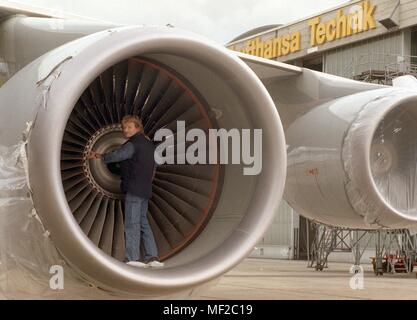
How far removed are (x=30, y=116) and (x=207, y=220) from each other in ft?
4.23

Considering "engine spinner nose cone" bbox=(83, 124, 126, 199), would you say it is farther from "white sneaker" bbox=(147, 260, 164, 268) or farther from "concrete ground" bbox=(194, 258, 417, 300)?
"concrete ground" bbox=(194, 258, 417, 300)

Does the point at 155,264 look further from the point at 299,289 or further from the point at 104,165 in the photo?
the point at 299,289

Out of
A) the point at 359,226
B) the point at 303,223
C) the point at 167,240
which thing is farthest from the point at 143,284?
the point at 303,223

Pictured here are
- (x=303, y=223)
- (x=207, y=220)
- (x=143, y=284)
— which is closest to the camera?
(x=143, y=284)

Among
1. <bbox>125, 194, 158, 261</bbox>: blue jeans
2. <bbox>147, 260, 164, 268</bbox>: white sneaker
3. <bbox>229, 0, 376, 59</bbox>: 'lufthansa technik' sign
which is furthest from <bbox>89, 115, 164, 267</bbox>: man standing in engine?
<bbox>229, 0, 376, 59</bbox>: 'lufthansa technik' sign

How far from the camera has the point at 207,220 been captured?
4.19 meters

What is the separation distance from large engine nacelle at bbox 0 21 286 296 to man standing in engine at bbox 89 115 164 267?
→ 136 mm

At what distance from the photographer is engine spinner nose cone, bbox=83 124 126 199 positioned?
4.21 meters

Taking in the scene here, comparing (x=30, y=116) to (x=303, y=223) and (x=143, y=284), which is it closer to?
(x=143, y=284)

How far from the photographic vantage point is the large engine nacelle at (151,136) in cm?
334

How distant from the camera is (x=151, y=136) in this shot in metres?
4.57

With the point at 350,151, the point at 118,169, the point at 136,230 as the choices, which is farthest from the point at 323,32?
the point at 136,230

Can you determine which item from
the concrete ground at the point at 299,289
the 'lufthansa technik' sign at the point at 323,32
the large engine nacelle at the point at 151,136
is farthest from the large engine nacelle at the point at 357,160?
the 'lufthansa technik' sign at the point at 323,32

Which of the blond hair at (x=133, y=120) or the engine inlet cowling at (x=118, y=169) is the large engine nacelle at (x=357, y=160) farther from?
the blond hair at (x=133, y=120)
